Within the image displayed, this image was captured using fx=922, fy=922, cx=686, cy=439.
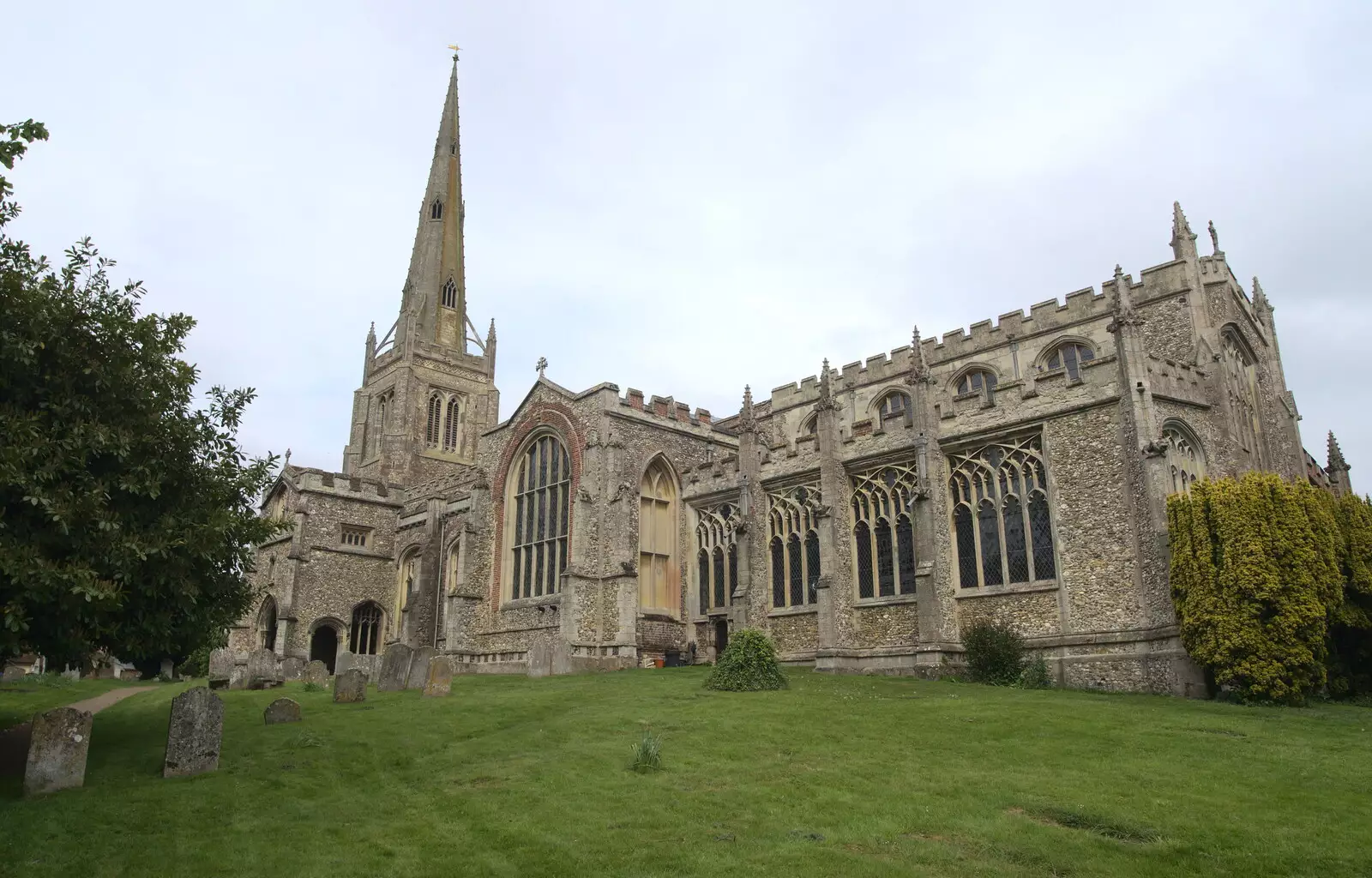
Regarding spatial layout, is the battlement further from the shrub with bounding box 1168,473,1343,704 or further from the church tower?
the church tower

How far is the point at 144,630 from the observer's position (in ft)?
40.0

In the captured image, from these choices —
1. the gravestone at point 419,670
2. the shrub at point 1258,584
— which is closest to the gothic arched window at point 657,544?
the gravestone at point 419,670

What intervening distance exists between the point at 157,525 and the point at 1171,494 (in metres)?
19.0

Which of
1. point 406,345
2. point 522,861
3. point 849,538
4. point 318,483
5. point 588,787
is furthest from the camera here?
point 406,345

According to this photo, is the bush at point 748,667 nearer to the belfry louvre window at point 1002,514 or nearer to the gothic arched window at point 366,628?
the belfry louvre window at point 1002,514

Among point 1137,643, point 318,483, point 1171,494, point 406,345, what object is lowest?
point 1137,643

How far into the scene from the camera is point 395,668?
22156 mm

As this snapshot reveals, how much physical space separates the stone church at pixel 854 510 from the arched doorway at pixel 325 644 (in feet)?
0.41

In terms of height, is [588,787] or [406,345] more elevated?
[406,345]

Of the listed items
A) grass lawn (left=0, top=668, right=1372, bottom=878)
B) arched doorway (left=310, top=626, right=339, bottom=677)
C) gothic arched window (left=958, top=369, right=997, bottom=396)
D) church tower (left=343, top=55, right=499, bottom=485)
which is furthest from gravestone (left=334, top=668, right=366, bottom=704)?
church tower (left=343, top=55, right=499, bottom=485)

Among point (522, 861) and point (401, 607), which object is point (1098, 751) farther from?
point (401, 607)

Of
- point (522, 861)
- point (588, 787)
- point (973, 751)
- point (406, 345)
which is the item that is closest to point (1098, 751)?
point (973, 751)

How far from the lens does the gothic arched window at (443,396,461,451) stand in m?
60.9

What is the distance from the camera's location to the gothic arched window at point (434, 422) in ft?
197
